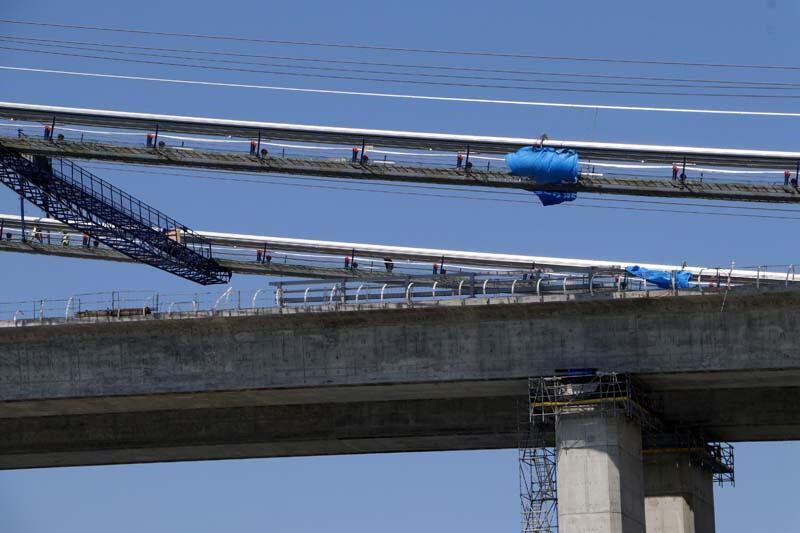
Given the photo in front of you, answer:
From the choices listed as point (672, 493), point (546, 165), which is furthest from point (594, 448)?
point (546, 165)

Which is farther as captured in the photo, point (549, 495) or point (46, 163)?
point (46, 163)

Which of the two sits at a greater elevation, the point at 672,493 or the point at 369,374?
the point at 369,374

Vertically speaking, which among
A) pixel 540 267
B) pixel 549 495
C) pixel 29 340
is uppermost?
pixel 540 267

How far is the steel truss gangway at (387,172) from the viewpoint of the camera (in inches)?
2940

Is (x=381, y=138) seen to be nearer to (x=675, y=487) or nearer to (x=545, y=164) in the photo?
(x=545, y=164)

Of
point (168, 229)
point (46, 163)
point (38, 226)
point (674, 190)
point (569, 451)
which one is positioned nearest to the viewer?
point (569, 451)

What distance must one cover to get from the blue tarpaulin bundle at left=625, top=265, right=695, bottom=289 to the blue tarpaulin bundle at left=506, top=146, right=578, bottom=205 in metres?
5.84

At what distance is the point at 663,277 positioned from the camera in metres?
72.5

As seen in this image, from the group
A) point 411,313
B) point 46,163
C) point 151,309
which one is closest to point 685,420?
point 411,313

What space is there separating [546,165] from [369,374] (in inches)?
559

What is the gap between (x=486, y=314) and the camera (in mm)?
70000

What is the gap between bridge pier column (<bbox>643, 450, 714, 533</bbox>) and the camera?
77188 mm

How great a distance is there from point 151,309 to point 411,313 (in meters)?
13.9

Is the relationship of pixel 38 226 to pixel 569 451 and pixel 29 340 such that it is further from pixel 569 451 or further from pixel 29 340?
pixel 569 451
